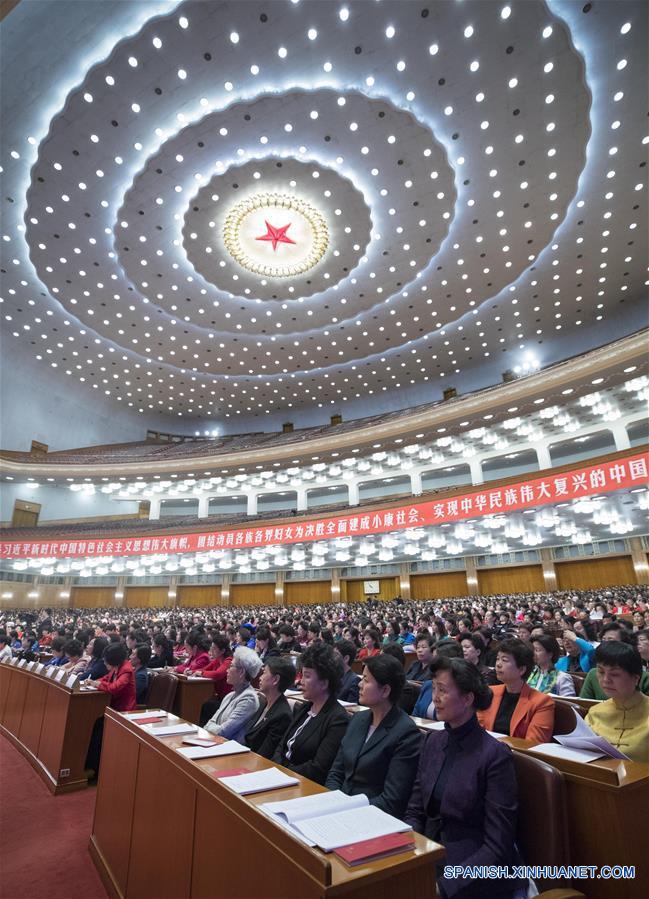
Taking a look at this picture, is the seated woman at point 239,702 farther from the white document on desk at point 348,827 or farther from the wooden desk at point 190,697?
the white document on desk at point 348,827

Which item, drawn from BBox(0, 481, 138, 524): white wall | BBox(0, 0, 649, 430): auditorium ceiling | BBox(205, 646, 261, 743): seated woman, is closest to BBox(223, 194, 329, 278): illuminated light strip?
BBox(0, 0, 649, 430): auditorium ceiling

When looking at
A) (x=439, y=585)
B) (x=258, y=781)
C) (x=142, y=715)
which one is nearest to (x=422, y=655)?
(x=142, y=715)

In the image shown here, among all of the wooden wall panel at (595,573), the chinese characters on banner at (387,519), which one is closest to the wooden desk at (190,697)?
the chinese characters on banner at (387,519)

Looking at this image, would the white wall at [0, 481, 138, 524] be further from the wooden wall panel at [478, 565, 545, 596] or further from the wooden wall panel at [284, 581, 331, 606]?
the wooden wall panel at [478, 565, 545, 596]

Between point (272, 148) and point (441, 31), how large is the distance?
183 inches

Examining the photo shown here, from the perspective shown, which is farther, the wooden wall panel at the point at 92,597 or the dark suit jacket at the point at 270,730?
the wooden wall panel at the point at 92,597

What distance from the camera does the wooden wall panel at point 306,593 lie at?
64.7 feet

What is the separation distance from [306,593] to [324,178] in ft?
51.3

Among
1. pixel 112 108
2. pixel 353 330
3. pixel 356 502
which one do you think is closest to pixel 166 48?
pixel 112 108

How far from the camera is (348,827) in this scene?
1.13m

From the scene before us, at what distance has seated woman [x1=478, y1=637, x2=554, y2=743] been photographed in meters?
2.27

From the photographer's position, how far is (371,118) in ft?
36.2

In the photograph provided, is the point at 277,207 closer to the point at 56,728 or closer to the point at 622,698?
the point at 56,728

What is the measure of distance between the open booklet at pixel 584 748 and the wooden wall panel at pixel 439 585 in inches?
655
